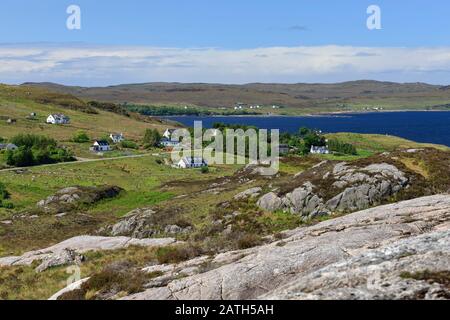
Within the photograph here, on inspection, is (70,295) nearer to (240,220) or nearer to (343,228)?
(343,228)

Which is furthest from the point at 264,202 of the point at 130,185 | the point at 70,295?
the point at 130,185

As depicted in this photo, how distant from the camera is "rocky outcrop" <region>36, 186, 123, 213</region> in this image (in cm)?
7947

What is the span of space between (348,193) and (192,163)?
3748 inches

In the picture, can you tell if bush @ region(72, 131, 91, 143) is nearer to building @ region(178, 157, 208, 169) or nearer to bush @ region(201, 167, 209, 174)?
building @ region(178, 157, 208, 169)

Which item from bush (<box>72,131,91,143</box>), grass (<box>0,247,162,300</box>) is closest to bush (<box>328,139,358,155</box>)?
bush (<box>72,131,91,143</box>)

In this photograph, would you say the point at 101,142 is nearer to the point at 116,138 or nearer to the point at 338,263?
the point at 116,138

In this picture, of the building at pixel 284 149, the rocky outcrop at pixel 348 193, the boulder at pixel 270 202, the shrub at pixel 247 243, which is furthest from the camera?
the building at pixel 284 149

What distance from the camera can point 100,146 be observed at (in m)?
156

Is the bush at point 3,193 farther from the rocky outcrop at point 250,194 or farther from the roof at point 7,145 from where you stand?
the rocky outcrop at point 250,194

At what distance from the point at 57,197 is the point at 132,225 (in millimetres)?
36947

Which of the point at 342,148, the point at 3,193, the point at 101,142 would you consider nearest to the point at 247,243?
the point at 3,193

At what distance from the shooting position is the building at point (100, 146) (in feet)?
510

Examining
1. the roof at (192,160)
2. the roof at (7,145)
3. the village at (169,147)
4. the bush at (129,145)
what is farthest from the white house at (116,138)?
the roof at (192,160)

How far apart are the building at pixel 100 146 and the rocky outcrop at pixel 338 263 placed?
134m
